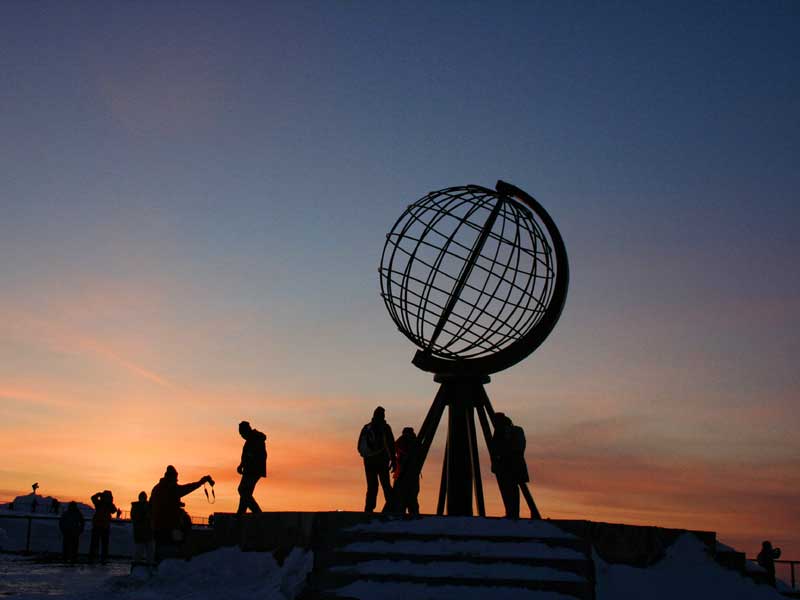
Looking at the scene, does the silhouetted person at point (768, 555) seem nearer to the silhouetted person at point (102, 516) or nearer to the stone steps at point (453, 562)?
the stone steps at point (453, 562)

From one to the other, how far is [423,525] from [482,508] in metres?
3.69

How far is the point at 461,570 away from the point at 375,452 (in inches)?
126

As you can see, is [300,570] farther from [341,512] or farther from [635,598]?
[635,598]

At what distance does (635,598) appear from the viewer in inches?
402

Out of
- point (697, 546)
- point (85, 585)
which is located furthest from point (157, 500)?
point (697, 546)

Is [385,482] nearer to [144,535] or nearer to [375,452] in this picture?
[375,452]

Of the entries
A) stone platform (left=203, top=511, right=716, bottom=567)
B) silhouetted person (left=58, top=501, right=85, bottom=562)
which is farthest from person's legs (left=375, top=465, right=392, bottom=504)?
silhouetted person (left=58, top=501, right=85, bottom=562)

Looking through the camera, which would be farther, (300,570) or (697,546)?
(697,546)

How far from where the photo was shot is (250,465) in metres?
12.5

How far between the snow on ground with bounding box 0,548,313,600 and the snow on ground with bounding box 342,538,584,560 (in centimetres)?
77

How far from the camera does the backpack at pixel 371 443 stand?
12.4 metres

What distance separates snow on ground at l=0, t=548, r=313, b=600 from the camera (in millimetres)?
10156

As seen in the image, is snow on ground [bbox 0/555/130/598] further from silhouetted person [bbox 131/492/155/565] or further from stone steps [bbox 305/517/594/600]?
stone steps [bbox 305/517/594/600]

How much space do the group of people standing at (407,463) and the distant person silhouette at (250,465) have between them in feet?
4.53
